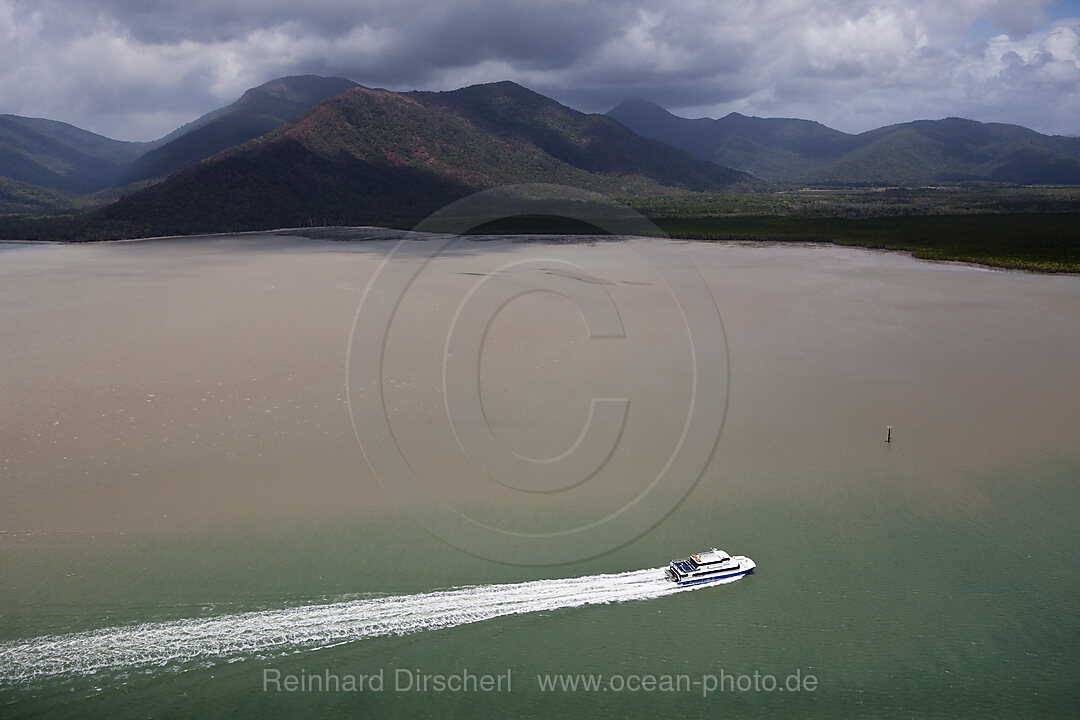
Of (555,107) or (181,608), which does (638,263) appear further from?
(555,107)

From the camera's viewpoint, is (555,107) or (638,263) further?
(555,107)

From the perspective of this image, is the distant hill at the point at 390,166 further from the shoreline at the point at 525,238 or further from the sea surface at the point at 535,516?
the sea surface at the point at 535,516

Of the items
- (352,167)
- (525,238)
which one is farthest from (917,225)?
(352,167)

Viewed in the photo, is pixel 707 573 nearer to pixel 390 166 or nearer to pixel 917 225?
pixel 917 225

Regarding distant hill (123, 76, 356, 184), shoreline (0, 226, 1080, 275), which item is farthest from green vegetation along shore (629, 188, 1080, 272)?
distant hill (123, 76, 356, 184)

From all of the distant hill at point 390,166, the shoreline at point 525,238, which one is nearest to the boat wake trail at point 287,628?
the shoreline at point 525,238

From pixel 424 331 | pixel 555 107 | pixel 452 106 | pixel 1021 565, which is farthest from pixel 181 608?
pixel 555 107

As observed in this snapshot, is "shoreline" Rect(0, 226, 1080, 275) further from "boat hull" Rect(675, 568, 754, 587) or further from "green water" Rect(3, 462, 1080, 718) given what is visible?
"boat hull" Rect(675, 568, 754, 587)
